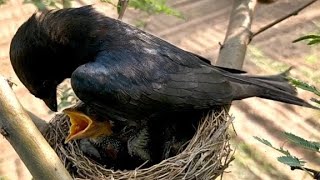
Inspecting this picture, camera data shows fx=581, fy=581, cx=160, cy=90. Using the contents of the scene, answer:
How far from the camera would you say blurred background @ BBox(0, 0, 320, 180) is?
2857 mm

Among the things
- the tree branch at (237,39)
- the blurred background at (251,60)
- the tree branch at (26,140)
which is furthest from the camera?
the blurred background at (251,60)

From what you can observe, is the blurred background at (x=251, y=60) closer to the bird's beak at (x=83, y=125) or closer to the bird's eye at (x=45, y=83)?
the bird's eye at (x=45, y=83)

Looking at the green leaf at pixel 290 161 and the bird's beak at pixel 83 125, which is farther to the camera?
the bird's beak at pixel 83 125

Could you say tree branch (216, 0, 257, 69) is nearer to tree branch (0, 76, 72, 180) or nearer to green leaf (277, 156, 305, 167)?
green leaf (277, 156, 305, 167)

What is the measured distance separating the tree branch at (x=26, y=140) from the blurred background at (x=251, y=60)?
1.04m

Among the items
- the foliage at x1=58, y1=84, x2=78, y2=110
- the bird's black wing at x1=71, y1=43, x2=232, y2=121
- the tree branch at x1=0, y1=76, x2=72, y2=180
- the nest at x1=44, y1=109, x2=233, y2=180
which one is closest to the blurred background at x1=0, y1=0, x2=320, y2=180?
the foliage at x1=58, y1=84, x2=78, y2=110

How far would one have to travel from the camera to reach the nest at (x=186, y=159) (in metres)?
1.80

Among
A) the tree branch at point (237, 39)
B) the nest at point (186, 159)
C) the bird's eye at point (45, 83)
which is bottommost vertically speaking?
the nest at point (186, 159)

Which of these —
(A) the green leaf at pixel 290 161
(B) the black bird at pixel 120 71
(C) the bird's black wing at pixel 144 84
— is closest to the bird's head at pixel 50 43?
(B) the black bird at pixel 120 71

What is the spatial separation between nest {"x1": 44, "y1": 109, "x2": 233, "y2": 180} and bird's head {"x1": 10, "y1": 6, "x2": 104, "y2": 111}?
20cm

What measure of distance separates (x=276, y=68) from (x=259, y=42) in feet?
0.89

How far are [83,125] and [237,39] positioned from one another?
2.35 ft

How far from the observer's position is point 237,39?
88.7 inches

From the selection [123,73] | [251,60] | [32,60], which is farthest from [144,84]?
[251,60]
